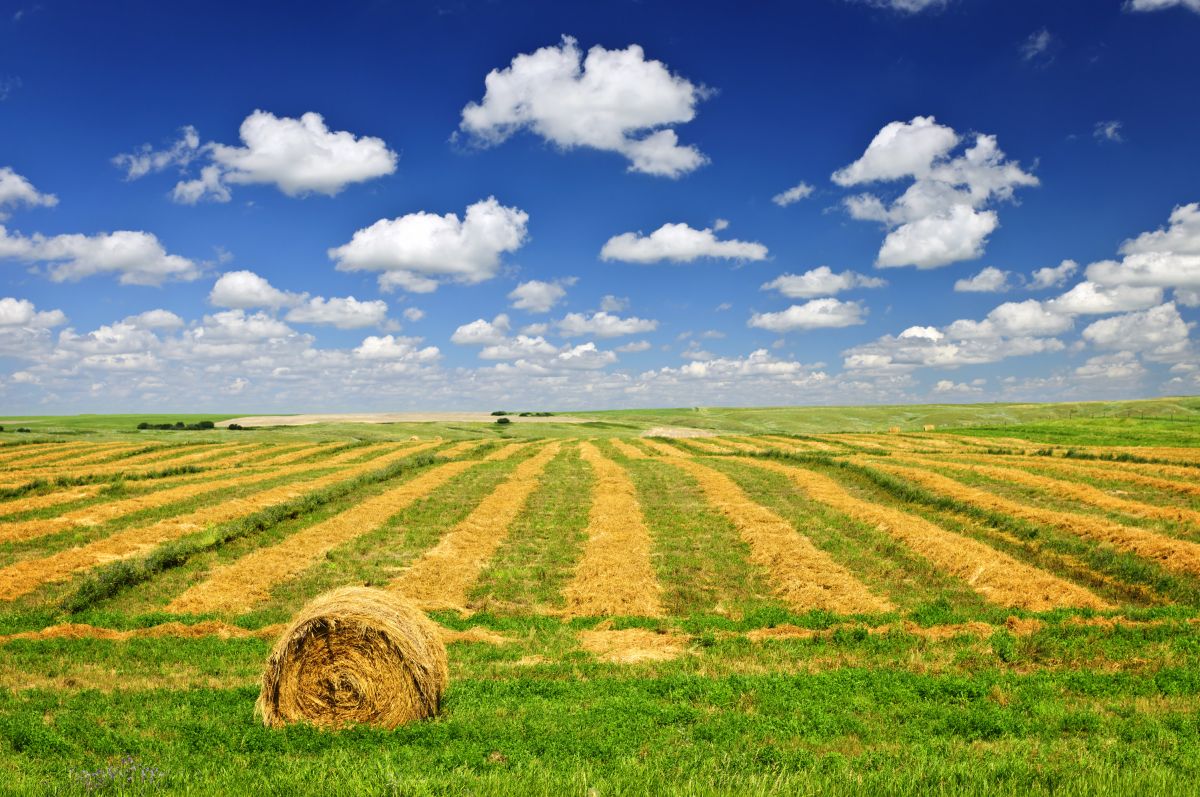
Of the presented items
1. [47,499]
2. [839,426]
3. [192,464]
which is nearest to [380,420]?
[192,464]

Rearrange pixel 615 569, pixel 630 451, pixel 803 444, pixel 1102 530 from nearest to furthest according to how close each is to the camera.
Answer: pixel 615 569
pixel 1102 530
pixel 630 451
pixel 803 444

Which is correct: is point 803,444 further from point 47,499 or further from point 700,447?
point 47,499

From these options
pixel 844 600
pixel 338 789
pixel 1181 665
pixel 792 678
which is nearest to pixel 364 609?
pixel 338 789

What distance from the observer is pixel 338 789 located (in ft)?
23.7

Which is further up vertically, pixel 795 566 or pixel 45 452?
pixel 45 452

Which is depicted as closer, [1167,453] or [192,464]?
[1167,453]

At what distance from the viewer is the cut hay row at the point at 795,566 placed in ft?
55.1

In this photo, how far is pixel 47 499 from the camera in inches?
1287

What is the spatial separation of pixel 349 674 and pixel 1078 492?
101ft

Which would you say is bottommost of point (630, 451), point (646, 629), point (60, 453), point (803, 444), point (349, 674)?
Result: point (646, 629)

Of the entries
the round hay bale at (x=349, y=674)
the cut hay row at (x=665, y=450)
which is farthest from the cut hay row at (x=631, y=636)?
the cut hay row at (x=665, y=450)

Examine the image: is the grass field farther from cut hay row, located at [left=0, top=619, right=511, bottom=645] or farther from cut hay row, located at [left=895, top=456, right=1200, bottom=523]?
cut hay row, located at [left=895, top=456, right=1200, bottom=523]

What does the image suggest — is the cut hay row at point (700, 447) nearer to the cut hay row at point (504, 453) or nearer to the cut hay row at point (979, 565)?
the cut hay row at point (504, 453)

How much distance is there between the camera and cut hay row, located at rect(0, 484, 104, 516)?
29894 millimetres
